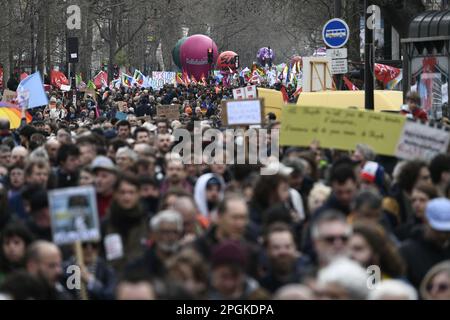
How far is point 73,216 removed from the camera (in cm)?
908

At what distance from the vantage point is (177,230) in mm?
8953

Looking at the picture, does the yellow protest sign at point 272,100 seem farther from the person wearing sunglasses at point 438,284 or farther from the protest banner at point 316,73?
the person wearing sunglasses at point 438,284

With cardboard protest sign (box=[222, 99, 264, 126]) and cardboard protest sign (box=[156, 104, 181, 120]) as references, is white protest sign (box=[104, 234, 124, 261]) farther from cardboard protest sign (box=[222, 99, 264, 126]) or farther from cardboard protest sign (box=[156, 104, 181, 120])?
cardboard protest sign (box=[156, 104, 181, 120])

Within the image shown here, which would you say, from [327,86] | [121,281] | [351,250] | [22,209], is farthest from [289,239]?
[327,86]

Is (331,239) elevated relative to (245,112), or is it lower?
lower

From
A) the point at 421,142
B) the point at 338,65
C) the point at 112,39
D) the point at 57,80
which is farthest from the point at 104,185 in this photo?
the point at 112,39

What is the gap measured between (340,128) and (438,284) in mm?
6487

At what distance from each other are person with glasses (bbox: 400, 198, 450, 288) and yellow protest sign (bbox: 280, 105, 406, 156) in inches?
176

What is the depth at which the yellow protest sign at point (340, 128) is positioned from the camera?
13758 millimetres

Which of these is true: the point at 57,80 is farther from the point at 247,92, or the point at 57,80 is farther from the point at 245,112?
the point at 245,112

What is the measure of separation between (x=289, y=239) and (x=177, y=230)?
0.70 meters

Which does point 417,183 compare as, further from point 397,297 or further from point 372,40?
point 372,40

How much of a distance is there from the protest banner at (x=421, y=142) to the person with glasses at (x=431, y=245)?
12.2 ft

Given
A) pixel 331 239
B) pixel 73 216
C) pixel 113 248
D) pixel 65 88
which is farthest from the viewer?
pixel 65 88
